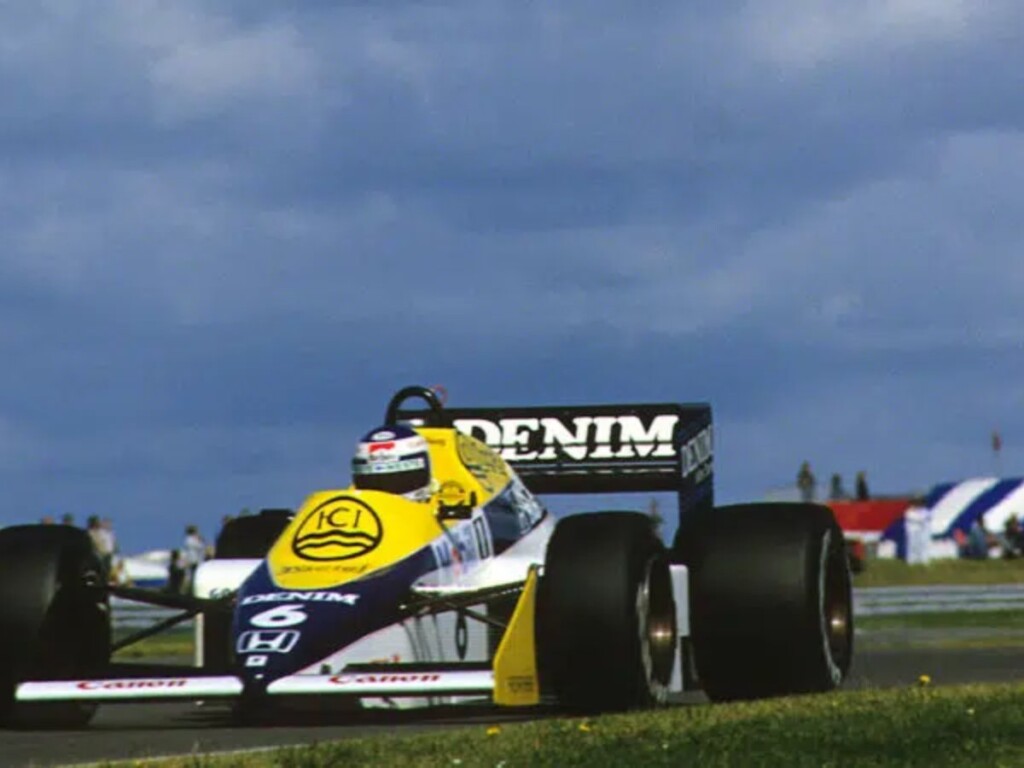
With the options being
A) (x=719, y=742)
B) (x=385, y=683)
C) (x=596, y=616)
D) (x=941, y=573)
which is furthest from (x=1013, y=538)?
(x=719, y=742)

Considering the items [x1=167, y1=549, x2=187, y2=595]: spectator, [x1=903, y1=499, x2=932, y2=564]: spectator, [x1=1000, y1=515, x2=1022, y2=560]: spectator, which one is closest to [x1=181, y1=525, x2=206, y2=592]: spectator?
[x1=167, y1=549, x2=187, y2=595]: spectator

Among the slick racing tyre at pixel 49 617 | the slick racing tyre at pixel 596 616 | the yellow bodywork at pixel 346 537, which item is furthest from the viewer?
the slick racing tyre at pixel 49 617

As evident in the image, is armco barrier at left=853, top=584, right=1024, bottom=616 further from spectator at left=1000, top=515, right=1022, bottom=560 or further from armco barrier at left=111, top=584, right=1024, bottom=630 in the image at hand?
spectator at left=1000, top=515, right=1022, bottom=560

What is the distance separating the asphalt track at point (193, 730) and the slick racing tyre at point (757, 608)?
70 centimetres

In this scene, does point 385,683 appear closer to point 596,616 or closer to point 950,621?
point 596,616

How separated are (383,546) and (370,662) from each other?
0.65 m

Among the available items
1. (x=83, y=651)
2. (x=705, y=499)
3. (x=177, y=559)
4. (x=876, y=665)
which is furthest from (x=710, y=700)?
(x=177, y=559)

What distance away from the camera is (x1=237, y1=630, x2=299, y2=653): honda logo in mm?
11211

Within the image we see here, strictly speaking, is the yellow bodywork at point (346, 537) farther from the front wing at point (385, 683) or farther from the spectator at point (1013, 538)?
the spectator at point (1013, 538)

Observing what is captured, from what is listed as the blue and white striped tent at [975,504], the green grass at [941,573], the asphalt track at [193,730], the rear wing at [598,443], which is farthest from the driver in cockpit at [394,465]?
the blue and white striped tent at [975,504]

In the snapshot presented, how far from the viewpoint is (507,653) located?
11117 millimetres

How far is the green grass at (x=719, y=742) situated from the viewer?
8906mm

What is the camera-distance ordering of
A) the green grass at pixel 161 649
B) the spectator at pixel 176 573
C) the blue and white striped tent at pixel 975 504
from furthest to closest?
the blue and white striped tent at pixel 975 504
the spectator at pixel 176 573
the green grass at pixel 161 649

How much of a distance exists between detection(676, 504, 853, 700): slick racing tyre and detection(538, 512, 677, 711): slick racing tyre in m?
0.48
